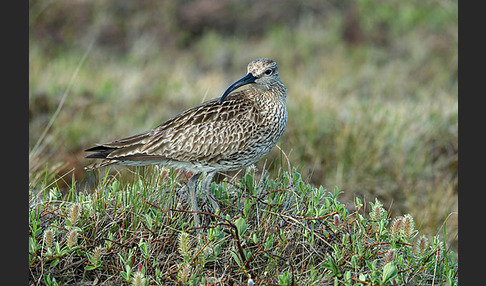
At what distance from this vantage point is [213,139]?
5.75 metres

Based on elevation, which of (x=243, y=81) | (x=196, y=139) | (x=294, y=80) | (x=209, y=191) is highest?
(x=243, y=81)

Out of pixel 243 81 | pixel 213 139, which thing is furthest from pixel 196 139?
pixel 243 81

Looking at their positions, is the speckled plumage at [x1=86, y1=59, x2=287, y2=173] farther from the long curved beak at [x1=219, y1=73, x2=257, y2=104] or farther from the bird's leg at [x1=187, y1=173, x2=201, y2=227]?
the bird's leg at [x1=187, y1=173, x2=201, y2=227]

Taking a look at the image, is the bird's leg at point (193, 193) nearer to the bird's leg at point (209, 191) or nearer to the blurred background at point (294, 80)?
the bird's leg at point (209, 191)

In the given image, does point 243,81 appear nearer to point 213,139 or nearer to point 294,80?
point 213,139

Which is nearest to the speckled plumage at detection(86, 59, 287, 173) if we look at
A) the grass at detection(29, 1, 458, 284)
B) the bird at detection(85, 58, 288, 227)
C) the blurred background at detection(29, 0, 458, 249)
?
the bird at detection(85, 58, 288, 227)

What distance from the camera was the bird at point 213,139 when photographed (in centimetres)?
571

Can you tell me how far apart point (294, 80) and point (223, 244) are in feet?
30.1

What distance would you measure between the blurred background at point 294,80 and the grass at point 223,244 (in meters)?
0.47

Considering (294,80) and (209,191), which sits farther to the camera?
(294,80)

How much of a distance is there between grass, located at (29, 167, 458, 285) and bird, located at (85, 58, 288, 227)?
1.35ft

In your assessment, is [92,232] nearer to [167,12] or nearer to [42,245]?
[42,245]

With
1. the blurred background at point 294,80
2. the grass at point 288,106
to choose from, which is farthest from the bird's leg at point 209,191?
the blurred background at point 294,80

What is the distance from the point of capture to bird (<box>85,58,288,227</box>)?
5.71 metres
